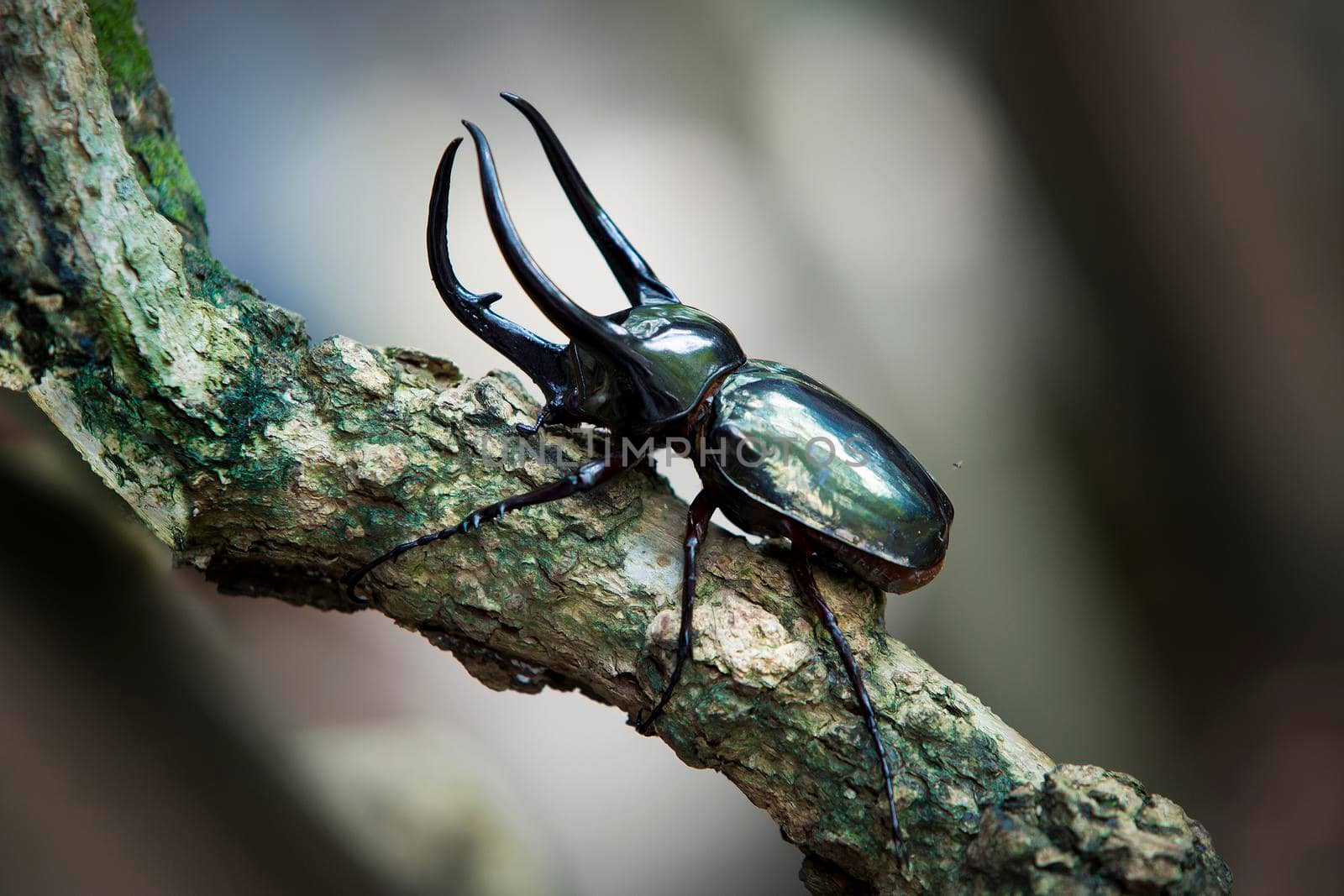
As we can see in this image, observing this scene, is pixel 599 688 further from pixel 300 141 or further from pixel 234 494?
pixel 300 141

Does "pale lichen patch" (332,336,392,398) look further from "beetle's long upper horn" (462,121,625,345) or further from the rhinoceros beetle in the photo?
"beetle's long upper horn" (462,121,625,345)

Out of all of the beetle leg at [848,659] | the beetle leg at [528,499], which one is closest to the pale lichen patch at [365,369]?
the beetle leg at [528,499]

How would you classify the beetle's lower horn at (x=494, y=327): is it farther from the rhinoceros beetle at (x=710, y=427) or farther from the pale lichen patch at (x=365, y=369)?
the pale lichen patch at (x=365, y=369)

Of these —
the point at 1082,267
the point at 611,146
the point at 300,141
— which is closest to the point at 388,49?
the point at 300,141

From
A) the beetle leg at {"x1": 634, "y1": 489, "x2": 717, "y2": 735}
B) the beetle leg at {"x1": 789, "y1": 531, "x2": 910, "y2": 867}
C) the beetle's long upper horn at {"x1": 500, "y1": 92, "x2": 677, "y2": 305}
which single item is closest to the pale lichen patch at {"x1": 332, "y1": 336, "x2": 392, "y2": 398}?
the beetle's long upper horn at {"x1": 500, "y1": 92, "x2": 677, "y2": 305}

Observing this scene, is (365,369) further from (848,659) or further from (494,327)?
(848,659)

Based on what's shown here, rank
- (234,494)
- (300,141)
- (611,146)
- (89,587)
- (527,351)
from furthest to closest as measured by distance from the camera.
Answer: (611,146)
(300,141)
(89,587)
(527,351)
(234,494)

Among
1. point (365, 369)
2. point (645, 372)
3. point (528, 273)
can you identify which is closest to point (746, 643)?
point (645, 372)
